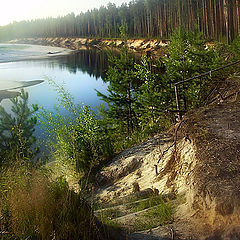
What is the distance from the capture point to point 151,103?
1759 centimetres

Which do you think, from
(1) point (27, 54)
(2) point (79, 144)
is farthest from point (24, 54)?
(2) point (79, 144)

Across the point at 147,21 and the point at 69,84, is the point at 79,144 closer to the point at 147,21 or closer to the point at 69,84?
the point at 69,84

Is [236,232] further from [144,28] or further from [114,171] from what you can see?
[144,28]

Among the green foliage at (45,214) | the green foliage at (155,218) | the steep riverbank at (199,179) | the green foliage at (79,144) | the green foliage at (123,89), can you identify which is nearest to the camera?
the green foliage at (45,214)

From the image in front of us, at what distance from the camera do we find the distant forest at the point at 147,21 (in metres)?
47.0

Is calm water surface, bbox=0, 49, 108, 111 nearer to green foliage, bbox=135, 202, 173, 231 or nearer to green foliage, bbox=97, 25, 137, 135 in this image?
green foliage, bbox=97, 25, 137, 135

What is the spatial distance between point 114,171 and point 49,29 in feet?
542

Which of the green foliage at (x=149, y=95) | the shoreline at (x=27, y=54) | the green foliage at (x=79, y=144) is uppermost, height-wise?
the shoreline at (x=27, y=54)

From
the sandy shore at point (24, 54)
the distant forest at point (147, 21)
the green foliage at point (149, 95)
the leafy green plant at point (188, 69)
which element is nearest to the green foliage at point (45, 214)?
the green foliage at point (149, 95)

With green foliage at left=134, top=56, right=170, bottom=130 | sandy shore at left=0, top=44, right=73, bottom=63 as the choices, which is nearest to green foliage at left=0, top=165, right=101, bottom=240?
green foliage at left=134, top=56, right=170, bottom=130

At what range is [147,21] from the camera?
278ft

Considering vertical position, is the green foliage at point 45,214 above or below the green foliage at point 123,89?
below

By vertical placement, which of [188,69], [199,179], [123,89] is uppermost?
[188,69]

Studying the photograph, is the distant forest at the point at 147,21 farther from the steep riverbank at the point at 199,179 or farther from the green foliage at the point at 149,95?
the steep riverbank at the point at 199,179
